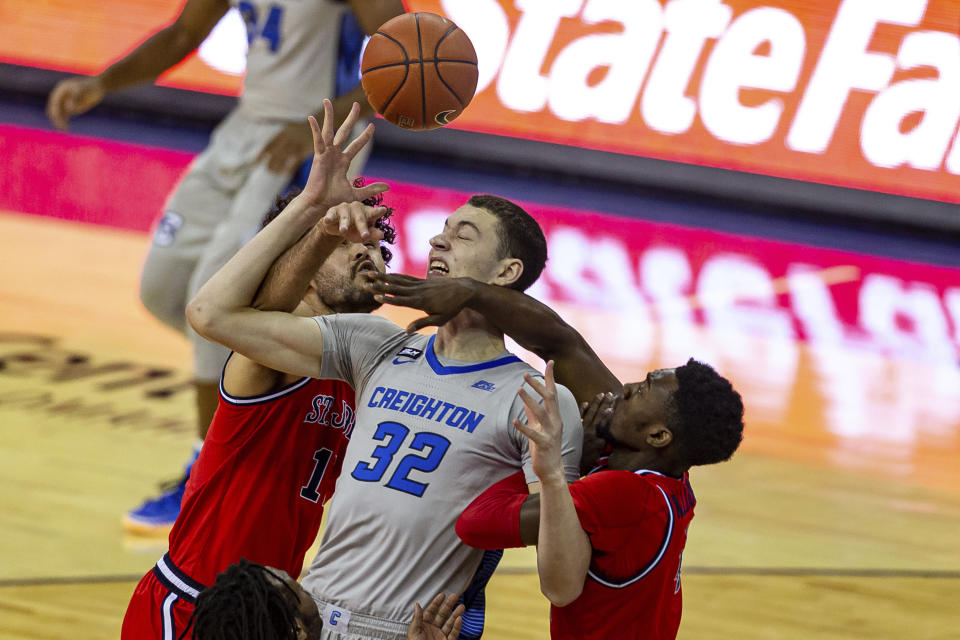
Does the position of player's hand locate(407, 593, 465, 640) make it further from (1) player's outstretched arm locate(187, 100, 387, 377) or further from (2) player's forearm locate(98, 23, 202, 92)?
(2) player's forearm locate(98, 23, 202, 92)

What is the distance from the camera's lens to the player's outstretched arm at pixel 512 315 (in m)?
3.49

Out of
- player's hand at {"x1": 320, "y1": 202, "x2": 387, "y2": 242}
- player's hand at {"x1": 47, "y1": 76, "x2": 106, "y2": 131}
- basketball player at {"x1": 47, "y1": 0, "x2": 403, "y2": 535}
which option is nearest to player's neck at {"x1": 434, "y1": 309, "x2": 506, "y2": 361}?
player's hand at {"x1": 320, "y1": 202, "x2": 387, "y2": 242}

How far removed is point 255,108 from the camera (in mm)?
6801

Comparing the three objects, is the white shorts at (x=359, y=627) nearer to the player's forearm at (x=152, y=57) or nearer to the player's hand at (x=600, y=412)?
the player's hand at (x=600, y=412)

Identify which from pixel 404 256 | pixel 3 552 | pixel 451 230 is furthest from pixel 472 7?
pixel 451 230

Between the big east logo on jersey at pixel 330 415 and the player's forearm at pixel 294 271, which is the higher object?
the player's forearm at pixel 294 271

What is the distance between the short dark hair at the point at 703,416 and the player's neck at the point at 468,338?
1.77ft

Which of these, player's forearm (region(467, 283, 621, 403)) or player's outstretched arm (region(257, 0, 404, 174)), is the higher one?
player's outstretched arm (region(257, 0, 404, 174))

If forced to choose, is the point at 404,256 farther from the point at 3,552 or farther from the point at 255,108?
the point at 3,552

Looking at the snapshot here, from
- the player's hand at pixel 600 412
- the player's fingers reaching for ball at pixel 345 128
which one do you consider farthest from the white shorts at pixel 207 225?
the player's hand at pixel 600 412

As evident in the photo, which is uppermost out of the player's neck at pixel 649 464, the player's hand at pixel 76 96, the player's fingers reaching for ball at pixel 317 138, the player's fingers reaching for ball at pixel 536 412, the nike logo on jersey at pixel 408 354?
the player's fingers reaching for ball at pixel 317 138

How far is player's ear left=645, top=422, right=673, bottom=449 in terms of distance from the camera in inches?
142

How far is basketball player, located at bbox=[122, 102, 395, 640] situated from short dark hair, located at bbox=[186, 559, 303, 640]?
2.92 feet

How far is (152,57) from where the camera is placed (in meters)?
6.84
